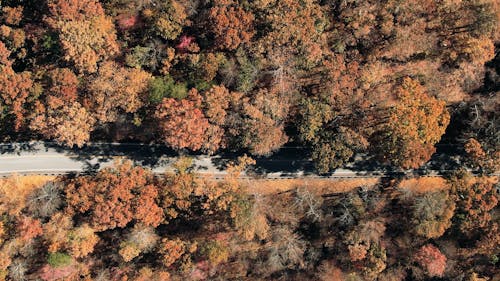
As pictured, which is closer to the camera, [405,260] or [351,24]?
[351,24]

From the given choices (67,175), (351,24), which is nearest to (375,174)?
(351,24)

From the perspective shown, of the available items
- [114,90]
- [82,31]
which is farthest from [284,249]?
[82,31]

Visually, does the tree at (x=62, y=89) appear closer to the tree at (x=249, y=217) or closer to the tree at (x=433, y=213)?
the tree at (x=249, y=217)

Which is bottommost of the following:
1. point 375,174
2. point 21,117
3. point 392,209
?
point 392,209

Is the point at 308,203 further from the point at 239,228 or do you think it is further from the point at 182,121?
the point at 182,121

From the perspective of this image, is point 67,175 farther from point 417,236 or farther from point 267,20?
point 417,236

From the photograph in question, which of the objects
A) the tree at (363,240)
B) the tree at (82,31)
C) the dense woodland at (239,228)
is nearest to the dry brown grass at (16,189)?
the dense woodland at (239,228)

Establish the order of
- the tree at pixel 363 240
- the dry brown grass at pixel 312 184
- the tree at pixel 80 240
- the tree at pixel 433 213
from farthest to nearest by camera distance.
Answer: the dry brown grass at pixel 312 184, the tree at pixel 363 240, the tree at pixel 433 213, the tree at pixel 80 240
